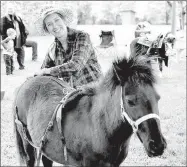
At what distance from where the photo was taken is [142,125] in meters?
2.18

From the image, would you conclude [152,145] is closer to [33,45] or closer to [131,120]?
[131,120]

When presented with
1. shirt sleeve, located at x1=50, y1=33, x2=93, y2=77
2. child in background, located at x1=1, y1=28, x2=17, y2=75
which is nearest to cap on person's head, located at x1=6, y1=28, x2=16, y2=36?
child in background, located at x1=1, y1=28, x2=17, y2=75

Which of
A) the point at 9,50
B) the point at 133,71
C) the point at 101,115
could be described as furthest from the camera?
the point at 9,50

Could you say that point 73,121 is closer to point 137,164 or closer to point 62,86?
point 62,86

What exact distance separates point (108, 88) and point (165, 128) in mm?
3761

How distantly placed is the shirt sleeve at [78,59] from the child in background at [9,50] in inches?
320

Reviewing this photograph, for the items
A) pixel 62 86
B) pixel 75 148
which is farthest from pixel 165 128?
pixel 75 148

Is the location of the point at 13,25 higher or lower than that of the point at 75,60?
higher

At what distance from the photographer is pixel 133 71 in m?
2.34

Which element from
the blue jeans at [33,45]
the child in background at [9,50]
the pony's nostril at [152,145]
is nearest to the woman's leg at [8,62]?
the child in background at [9,50]

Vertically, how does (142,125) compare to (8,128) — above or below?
above

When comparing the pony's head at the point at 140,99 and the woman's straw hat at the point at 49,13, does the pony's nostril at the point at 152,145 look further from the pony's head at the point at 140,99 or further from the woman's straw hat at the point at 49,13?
the woman's straw hat at the point at 49,13


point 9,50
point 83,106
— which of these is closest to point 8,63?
point 9,50

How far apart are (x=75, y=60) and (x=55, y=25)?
425 millimetres
